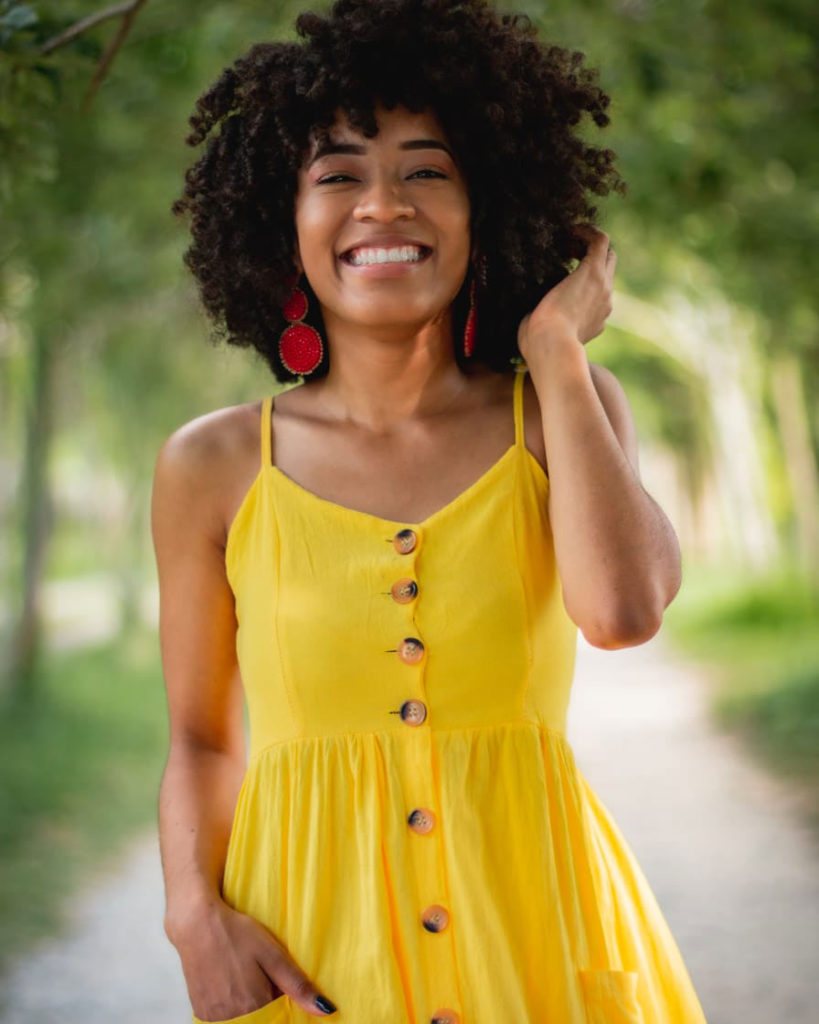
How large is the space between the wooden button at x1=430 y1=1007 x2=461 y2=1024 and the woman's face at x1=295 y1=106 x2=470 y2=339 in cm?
98

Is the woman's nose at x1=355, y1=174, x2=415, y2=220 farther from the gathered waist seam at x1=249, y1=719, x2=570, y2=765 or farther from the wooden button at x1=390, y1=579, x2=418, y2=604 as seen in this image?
the gathered waist seam at x1=249, y1=719, x2=570, y2=765

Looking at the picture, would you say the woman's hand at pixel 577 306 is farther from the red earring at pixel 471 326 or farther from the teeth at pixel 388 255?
the teeth at pixel 388 255

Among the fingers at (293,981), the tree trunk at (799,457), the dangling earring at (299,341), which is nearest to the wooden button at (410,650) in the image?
the fingers at (293,981)

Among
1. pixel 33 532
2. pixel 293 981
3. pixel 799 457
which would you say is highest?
pixel 799 457

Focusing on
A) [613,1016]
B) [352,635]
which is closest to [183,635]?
[352,635]

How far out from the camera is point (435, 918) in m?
1.84

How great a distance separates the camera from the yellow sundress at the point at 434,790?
1834 millimetres

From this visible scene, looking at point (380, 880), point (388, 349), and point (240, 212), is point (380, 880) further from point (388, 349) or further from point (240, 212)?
point (240, 212)

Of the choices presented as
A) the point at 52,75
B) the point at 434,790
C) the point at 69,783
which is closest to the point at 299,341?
the point at 434,790

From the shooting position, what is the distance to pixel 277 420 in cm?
216

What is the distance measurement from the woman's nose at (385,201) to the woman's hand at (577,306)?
0.84 ft

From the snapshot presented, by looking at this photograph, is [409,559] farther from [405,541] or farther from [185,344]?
[185,344]

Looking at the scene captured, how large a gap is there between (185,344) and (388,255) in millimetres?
10341

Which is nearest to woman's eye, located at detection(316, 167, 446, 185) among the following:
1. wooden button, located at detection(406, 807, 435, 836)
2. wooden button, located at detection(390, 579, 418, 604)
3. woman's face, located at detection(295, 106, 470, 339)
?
woman's face, located at detection(295, 106, 470, 339)
